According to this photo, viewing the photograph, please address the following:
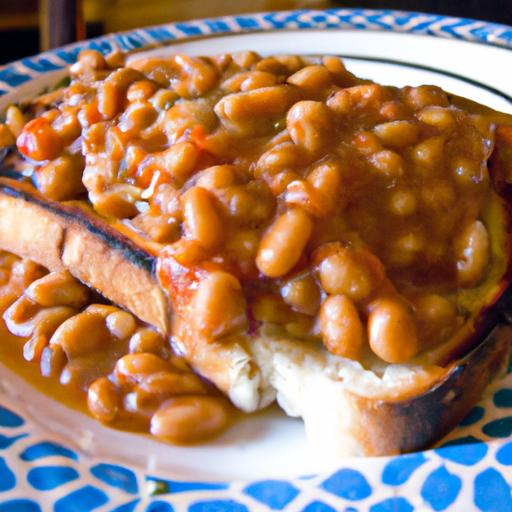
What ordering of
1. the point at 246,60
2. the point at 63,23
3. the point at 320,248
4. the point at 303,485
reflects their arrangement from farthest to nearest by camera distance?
the point at 63,23, the point at 246,60, the point at 320,248, the point at 303,485

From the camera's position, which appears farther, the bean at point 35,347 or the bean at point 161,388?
the bean at point 35,347

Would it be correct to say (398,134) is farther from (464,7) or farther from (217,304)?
(464,7)

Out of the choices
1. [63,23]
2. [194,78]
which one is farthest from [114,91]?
[63,23]

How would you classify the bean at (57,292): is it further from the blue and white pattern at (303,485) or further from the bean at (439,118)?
the bean at (439,118)

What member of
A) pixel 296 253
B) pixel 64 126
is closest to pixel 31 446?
pixel 296 253

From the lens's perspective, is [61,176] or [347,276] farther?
[61,176]

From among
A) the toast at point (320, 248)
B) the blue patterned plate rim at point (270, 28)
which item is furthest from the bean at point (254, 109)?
the blue patterned plate rim at point (270, 28)
